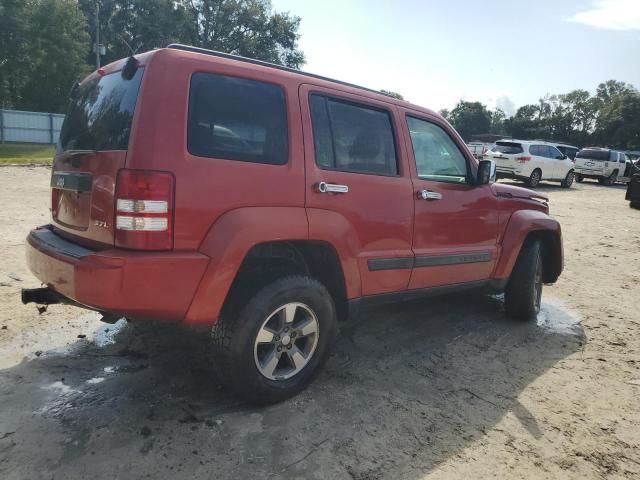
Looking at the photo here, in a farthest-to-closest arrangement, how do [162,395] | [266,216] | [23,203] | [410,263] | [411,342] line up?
[23,203]
[411,342]
[410,263]
[162,395]
[266,216]

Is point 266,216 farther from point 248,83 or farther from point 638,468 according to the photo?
point 638,468

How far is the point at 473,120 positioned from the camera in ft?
285

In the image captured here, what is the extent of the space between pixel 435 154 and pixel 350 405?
2.10 meters

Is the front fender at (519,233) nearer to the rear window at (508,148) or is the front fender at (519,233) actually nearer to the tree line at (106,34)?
the rear window at (508,148)

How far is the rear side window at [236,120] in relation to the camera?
2.62 meters

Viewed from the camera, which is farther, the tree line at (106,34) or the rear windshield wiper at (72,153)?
the tree line at (106,34)

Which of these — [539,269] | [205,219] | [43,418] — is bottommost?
[43,418]

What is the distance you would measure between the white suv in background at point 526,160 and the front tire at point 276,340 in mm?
17261

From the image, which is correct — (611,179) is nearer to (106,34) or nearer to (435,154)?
(435,154)

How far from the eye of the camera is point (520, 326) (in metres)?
4.80

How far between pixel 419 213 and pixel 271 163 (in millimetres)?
1356

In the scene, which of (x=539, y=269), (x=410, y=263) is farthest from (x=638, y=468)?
(x=539, y=269)

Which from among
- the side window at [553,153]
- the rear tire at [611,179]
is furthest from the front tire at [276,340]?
the rear tire at [611,179]

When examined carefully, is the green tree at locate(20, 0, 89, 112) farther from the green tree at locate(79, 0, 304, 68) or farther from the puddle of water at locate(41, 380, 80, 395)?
the puddle of water at locate(41, 380, 80, 395)
